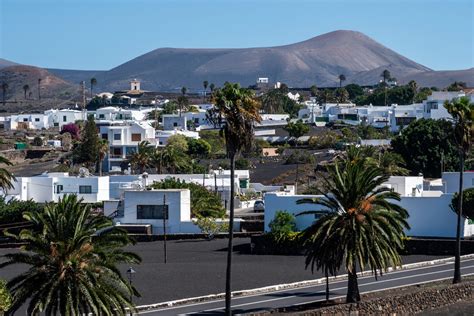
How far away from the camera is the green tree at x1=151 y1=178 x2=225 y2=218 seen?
220 feet

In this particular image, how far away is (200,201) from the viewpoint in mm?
67688

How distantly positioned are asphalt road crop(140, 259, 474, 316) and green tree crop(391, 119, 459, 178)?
4644 centimetres

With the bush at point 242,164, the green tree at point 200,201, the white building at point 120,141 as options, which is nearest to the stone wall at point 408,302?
the green tree at point 200,201

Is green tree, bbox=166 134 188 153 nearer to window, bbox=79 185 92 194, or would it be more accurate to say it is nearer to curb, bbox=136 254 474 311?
window, bbox=79 185 92 194

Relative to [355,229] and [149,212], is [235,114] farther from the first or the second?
[149,212]

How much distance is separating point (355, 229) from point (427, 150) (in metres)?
60.3

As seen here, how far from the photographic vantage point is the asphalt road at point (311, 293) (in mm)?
40531

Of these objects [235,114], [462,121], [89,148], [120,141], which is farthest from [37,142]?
[235,114]

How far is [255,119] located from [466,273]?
601 inches

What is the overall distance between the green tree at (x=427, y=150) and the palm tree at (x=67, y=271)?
2606 inches

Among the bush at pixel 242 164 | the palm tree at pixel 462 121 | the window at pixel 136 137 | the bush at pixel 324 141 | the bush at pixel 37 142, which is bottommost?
the bush at pixel 242 164

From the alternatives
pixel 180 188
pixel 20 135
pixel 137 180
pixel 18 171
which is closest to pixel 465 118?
pixel 180 188

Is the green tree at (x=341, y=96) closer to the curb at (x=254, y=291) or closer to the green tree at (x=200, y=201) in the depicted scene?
the green tree at (x=200, y=201)

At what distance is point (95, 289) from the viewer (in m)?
31.7
